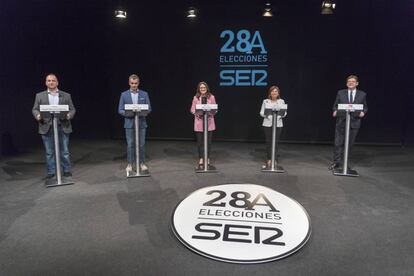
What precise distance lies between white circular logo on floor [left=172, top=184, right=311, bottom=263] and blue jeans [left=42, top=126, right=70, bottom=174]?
7.53 ft

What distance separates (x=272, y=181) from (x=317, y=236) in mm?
1793

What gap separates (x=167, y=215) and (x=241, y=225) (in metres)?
0.91

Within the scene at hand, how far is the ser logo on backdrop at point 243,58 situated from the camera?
24.6 ft

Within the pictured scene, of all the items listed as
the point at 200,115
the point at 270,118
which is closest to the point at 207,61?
the point at 200,115

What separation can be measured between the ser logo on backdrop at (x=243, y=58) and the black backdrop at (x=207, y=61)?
15 centimetres

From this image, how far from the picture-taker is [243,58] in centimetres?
757

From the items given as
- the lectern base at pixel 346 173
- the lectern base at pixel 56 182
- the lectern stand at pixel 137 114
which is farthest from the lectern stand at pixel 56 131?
the lectern base at pixel 346 173

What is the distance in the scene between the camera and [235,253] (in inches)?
109

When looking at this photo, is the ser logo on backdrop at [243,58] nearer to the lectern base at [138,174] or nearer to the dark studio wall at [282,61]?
the dark studio wall at [282,61]

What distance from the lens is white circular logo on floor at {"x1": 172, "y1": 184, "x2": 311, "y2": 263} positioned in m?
2.81

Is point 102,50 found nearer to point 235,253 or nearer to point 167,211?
point 167,211

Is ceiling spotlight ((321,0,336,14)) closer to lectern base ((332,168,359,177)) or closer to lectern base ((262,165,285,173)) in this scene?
lectern base ((332,168,359,177))

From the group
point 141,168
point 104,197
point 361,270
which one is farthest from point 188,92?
point 361,270

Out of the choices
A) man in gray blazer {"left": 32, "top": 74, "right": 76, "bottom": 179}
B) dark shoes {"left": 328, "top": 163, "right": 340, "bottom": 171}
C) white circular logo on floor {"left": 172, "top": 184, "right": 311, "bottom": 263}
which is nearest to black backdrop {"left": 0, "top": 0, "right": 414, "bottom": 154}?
dark shoes {"left": 328, "top": 163, "right": 340, "bottom": 171}
